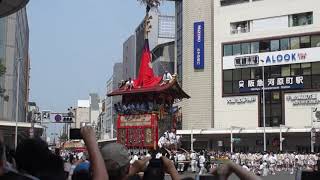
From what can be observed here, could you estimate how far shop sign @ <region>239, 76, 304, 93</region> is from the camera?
68250mm

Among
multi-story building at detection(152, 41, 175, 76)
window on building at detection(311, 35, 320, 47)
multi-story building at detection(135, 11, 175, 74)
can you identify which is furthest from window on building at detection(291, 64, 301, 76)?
multi-story building at detection(135, 11, 175, 74)

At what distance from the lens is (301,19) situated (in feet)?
228

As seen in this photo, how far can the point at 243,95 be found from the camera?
7188 centimetres

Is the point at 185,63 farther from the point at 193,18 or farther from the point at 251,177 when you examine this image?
the point at 251,177

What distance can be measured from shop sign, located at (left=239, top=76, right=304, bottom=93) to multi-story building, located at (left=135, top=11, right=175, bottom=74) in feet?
124

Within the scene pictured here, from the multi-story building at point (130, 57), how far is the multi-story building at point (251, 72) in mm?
40725

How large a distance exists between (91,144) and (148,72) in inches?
1593

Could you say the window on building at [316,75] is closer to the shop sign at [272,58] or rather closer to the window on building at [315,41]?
the shop sign at [272,58]

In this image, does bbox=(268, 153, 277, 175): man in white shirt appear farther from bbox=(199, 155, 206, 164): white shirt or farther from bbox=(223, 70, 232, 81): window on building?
bbox=(223, 70, 232, 81): window on building

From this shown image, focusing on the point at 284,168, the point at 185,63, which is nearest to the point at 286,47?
the point at 185,63

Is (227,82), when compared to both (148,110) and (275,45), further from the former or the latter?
(148,110)

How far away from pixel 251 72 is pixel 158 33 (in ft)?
136

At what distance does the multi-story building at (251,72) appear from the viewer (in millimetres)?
67750

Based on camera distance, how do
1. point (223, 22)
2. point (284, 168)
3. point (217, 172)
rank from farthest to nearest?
1. point (223, 22)
2. point (284, 168)
3. point (217, 172)
